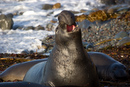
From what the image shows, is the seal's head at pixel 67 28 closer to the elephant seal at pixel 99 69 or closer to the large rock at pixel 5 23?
the elephant seal at pixel 99 69

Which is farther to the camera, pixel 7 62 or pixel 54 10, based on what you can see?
pixel 54 10

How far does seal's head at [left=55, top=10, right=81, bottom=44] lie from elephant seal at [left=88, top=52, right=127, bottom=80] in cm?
212

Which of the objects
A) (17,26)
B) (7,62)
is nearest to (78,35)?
(7,62)

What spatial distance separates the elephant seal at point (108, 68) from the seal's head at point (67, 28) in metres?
2.12

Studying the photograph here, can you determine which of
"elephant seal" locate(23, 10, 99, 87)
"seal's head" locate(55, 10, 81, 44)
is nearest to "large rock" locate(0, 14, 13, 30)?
"elephant seal" locate(23, 10, 99, 87)

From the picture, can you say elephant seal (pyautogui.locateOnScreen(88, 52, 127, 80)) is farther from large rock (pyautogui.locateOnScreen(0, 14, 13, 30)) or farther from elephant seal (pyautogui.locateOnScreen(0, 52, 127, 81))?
large rock (pyautogui.locateOnScreen(0, 14, 13, 30))

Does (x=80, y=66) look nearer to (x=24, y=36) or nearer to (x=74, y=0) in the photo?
(x=24, y=36)

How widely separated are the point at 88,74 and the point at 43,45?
12324 millimetres

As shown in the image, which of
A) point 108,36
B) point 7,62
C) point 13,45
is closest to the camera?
point 7,62

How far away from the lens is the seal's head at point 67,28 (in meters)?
3.18

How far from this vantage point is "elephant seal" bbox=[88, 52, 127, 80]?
501 centimetres

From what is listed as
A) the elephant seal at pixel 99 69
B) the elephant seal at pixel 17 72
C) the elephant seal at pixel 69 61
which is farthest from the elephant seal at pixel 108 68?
the elephant seal at pixel 69 61

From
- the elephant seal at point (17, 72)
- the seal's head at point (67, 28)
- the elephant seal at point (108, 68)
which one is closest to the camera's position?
the seal's head at point (67, 28)

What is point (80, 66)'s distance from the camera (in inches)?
133
